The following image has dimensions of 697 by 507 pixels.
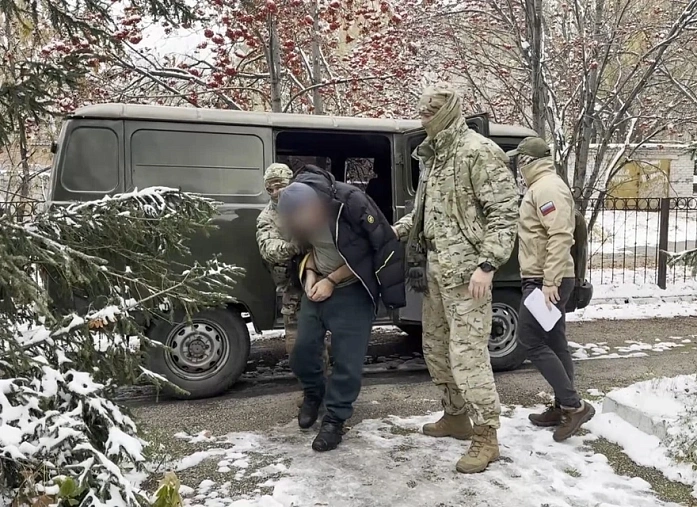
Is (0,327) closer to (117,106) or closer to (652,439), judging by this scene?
(117,106)

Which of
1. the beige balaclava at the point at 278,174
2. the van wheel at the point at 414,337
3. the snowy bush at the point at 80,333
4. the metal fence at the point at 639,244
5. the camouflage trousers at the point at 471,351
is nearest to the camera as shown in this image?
the snowy bush at the point at 80,333

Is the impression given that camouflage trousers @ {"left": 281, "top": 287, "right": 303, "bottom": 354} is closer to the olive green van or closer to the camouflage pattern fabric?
the olive green van

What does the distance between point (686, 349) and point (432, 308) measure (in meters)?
4.32

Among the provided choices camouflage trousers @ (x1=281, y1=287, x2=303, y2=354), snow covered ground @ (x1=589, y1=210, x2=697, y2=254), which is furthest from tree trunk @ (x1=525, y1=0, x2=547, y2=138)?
snow covered ground @ (x1=589, y1=210, x2=697, y2=254)

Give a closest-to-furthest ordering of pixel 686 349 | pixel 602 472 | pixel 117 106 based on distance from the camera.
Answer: pixel 602 472
pixel 117 106
pixel 686 349

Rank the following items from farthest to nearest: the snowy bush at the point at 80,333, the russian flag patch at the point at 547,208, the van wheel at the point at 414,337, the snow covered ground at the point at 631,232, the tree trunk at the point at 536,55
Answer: the snow covered ground at the point at 631,232 < the tree trunk at the point at 536,55 < the van wheel at the point at 414,337 < the russian flag patch at the point at 547,208 < the snowy bush at the point at 80,333

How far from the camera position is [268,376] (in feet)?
20.3

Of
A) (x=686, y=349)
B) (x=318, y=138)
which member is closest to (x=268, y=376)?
(x=318, y=138)

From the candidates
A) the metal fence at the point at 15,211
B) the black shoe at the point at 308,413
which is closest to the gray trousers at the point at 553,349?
the black shoe at the point at 308,413

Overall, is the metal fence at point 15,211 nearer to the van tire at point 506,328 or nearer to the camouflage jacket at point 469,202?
the camouflage jacket at point 469,202

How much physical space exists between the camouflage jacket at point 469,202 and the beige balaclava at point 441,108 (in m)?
0.04

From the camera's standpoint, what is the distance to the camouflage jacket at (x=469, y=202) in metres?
3.56

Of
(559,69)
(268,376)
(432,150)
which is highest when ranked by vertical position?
(559,69)

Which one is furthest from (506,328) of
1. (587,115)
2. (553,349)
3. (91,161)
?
(587,115)
